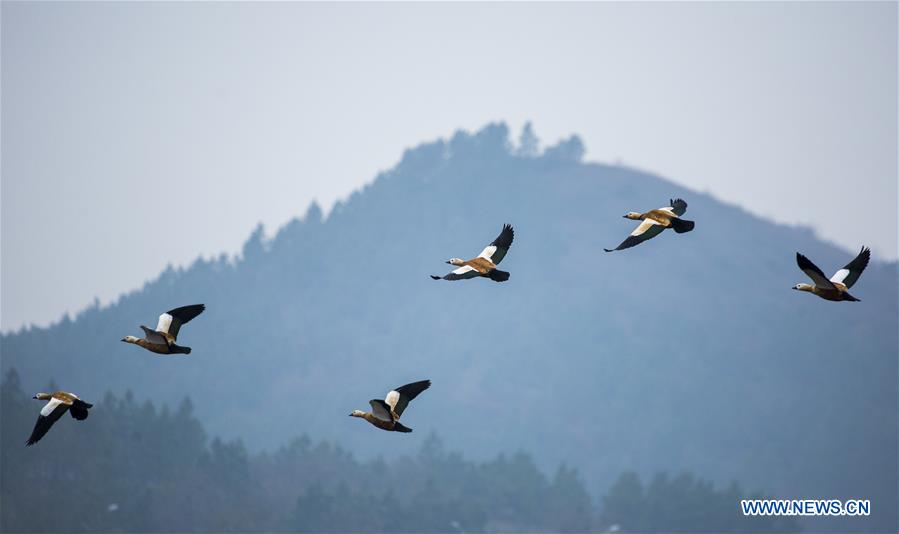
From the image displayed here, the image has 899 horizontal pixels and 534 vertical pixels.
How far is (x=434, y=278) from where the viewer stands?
4881 centimetres

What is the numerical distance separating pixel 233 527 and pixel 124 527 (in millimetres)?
11801

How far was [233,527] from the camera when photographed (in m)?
174

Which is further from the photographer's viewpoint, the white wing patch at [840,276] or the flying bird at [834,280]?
the white wing patch at [840,276]

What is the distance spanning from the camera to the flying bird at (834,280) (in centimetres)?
4545

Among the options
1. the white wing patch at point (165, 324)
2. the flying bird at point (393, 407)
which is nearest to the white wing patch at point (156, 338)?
the white wing patch at point (165, 324)

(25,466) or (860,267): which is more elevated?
(860,267)

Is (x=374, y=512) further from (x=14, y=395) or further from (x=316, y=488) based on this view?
(x=14, y=395)

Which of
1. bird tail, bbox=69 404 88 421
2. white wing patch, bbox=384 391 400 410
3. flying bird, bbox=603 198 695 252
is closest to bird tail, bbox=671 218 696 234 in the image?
flying bird, bbox=603 198 695 252

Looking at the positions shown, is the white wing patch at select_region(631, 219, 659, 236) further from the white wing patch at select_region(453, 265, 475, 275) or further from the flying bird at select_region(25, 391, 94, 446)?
the flying bird at select_region(25, 391, 94, 446)

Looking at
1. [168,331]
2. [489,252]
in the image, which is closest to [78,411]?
[168,331]

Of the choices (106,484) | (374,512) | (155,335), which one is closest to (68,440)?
(106,484)

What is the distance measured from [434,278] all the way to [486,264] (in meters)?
3.91

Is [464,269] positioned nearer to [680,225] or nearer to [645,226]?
[645,226]

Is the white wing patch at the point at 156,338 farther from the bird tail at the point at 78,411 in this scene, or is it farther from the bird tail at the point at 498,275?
the bird tail at the point at 498,275
